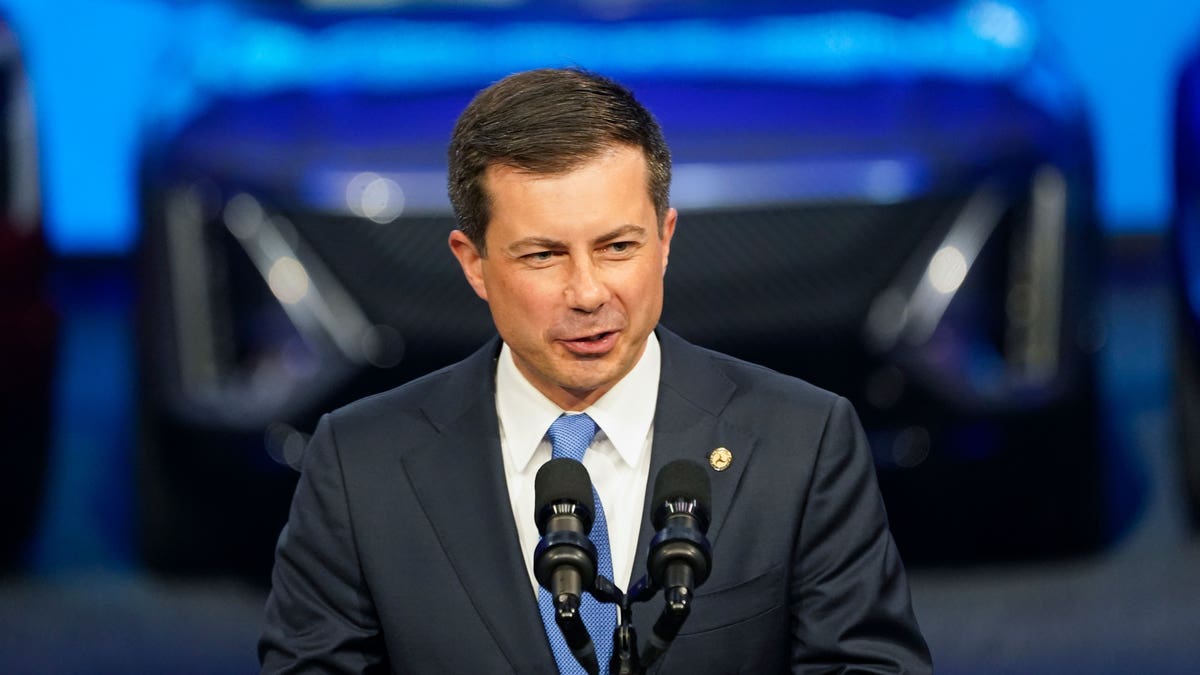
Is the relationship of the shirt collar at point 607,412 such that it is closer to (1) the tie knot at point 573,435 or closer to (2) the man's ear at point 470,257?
(1) the tie knot at point 573,435

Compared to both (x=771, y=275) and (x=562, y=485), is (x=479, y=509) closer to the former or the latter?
(x=562, y=485)

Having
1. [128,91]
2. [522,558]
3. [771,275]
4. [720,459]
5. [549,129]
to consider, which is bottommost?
[522,558]

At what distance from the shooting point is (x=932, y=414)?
4512 millimetres


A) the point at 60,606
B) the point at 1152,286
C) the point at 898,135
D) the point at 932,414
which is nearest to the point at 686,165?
the point at 898,135

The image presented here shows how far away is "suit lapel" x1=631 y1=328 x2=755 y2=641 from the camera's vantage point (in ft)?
8.86

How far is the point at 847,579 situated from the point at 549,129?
67 cm

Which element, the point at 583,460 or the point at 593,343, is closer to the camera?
the point at 593,343

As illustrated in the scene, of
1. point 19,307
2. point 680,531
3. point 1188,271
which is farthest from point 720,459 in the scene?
point 19,307

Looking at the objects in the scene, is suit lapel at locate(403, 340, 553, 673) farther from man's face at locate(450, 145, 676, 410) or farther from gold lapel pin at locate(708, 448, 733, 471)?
gold lapel pin at locate(708, 448, 733, 471)

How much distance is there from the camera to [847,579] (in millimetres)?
2670

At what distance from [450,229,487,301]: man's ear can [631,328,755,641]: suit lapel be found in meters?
0.27

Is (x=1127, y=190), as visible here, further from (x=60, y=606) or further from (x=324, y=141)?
(x=60, y=606)

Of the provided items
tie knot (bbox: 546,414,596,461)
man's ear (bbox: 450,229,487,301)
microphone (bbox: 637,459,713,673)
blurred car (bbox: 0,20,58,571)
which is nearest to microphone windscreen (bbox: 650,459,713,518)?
microphone (bbox: 637,459,713,673)

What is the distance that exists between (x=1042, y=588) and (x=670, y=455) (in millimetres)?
2105
